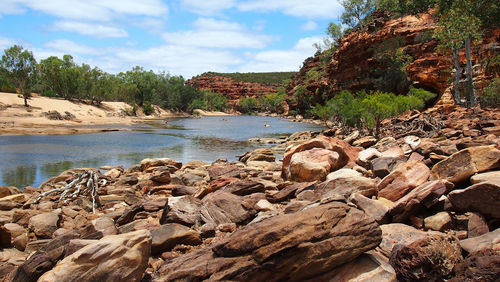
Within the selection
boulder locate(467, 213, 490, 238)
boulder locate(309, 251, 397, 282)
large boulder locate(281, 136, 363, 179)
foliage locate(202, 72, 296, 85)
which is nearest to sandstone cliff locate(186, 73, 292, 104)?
foliage locate(202, 72, 296, 85)

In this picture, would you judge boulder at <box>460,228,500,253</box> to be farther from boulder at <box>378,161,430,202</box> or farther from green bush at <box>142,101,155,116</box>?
green bush at <box>142,101,155,116</box>

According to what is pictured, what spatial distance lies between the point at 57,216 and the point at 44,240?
0.85 m

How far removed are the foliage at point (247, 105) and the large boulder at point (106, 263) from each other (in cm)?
12385

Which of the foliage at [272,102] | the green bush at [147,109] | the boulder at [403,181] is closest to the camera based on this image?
the boulder at [403,181]

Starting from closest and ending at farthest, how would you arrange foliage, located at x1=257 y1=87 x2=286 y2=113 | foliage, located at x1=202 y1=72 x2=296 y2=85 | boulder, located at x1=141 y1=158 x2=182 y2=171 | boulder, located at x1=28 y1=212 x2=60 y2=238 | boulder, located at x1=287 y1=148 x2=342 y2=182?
boulder, located at x1=28 y1=212 x2=60 y2=238
boulder, located at x1=287 y1=148 x2=342 y2=182
boulder, located at x1=141 y1=158 x2=182 y2=171
foliage, located at x1=257 y1=87 x2=286 y2=113
foliage, located at x1=202 y1=72 x2=296 y2=85

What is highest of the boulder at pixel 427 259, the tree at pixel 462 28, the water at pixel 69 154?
the tree at pixel 462 28

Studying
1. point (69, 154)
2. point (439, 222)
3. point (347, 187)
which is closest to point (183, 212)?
point (347, 187)

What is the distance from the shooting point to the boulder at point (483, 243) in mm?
3598

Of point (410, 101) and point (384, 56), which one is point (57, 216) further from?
point (384, 56)

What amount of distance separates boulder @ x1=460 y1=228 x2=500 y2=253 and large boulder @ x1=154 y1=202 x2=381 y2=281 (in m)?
1.03

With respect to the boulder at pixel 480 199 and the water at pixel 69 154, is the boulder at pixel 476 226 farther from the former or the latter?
the water at pixel 69 154

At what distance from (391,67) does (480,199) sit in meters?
45.5

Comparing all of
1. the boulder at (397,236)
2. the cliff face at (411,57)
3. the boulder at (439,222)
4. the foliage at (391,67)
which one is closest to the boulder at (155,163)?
the boulder at (397,236)

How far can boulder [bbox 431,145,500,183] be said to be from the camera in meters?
5.00
